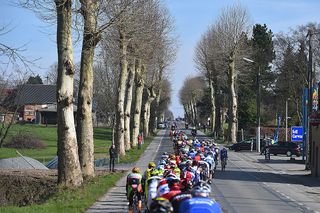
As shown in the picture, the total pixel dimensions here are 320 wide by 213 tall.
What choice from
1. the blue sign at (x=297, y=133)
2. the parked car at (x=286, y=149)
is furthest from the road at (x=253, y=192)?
the parked car at (x=286, y=149)

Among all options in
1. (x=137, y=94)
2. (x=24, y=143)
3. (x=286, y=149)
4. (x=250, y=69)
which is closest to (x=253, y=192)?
(x=286, y=149)

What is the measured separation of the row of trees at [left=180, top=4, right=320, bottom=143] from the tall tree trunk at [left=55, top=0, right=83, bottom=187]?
40.0 meters

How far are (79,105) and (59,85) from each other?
5283mm

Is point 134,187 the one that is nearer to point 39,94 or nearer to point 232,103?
point 232,103

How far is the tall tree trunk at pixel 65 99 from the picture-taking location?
21.5m

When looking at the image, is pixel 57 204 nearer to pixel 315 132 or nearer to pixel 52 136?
pixel 315 132

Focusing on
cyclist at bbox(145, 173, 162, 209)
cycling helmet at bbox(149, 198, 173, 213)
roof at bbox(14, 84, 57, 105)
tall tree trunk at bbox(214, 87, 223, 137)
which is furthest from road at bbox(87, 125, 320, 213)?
roof at bbox(14, 84, 57, 105)

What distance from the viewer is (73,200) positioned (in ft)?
63.4

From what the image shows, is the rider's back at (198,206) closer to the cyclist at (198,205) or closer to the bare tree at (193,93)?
the cyclist at (198,205)

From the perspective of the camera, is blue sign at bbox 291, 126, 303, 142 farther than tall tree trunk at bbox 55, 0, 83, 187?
Yes

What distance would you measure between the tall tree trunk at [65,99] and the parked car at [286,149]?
125 feet

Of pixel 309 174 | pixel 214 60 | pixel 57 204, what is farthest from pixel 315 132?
pixel 214 60

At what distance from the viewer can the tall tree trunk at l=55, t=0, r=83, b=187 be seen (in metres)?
21.5

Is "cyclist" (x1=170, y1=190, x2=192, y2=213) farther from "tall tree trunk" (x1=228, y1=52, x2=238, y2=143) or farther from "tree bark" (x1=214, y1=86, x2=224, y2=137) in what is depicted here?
"tree bark" (x1=214, y1=86, x2=224, y2=137)
